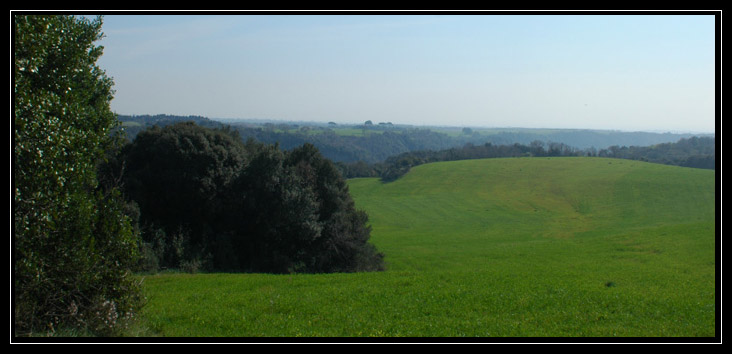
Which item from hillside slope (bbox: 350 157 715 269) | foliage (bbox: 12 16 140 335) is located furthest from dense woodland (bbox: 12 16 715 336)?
hillside slope (bbox: 350 157 715 269)

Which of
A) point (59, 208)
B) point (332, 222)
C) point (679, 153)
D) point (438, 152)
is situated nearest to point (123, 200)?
point (332, 222)

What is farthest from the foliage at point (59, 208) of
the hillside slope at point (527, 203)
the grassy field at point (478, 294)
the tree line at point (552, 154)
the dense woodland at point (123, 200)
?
the tree line at point (552, 154)

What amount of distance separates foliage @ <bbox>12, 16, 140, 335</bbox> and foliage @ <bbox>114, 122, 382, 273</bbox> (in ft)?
45.5

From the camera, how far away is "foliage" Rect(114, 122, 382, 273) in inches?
958

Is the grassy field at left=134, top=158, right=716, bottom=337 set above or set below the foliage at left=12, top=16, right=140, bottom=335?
below

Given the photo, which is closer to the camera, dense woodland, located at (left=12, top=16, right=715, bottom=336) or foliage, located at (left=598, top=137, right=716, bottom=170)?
dense woodland, located at (left=12, top=16, right=715, bottom=336)

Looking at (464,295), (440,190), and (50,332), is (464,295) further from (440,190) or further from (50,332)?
(440,190)

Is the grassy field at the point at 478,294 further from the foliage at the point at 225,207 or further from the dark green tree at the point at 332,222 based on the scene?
the foliage at the point at 225,207

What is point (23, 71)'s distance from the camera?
7.99 m

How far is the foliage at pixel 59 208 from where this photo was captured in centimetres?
776

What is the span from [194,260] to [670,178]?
7908 centimetres

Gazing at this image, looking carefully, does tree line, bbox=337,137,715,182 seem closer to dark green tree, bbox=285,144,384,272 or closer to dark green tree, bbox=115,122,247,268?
dark green tree, bbox=285,144,384,272

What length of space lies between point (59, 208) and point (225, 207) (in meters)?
18.1
